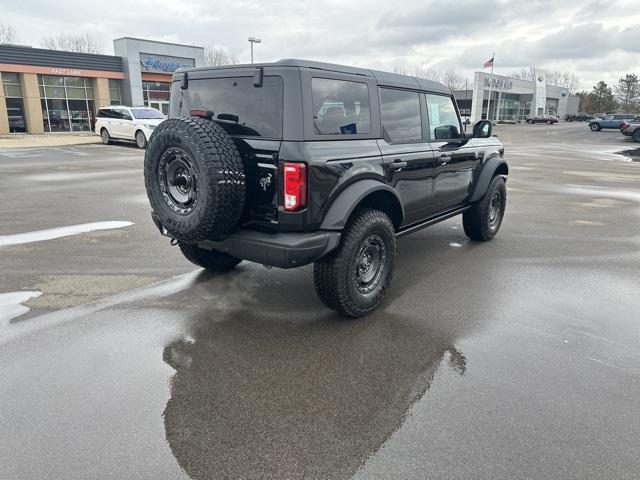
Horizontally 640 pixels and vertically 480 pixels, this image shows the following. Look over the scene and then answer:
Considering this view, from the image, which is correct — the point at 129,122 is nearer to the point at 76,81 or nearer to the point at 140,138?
the point at 140,138

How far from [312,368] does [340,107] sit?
2.05 meters

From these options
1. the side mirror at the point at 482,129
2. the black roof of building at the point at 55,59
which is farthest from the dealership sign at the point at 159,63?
the side mirror at the point at 482,129

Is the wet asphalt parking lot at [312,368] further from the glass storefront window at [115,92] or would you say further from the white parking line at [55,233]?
the glass storefront window at [115,92]

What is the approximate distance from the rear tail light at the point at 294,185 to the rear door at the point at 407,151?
40.8 inches


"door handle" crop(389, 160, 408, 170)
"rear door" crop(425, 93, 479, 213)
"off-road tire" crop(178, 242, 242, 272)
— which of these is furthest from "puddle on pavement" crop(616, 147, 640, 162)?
"off-road tire" crop(178, 242, 242, 272)

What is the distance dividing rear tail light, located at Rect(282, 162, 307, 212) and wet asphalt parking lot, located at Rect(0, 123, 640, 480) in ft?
3.47

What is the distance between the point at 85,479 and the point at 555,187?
11.9 m

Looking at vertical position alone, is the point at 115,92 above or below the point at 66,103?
above

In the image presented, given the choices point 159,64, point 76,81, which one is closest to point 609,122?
point 159,64

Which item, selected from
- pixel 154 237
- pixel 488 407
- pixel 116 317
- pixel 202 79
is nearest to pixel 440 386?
pixel 488 407

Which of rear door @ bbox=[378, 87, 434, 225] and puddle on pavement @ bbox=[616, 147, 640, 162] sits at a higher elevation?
rear door @ bbox=[378, 87, 434, 225]

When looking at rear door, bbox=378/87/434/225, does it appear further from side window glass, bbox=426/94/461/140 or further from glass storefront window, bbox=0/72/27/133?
glass storefront window, bbox=0/72/27/133

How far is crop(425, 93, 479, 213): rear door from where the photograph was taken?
5.08m

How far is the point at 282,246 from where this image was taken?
3.47m
